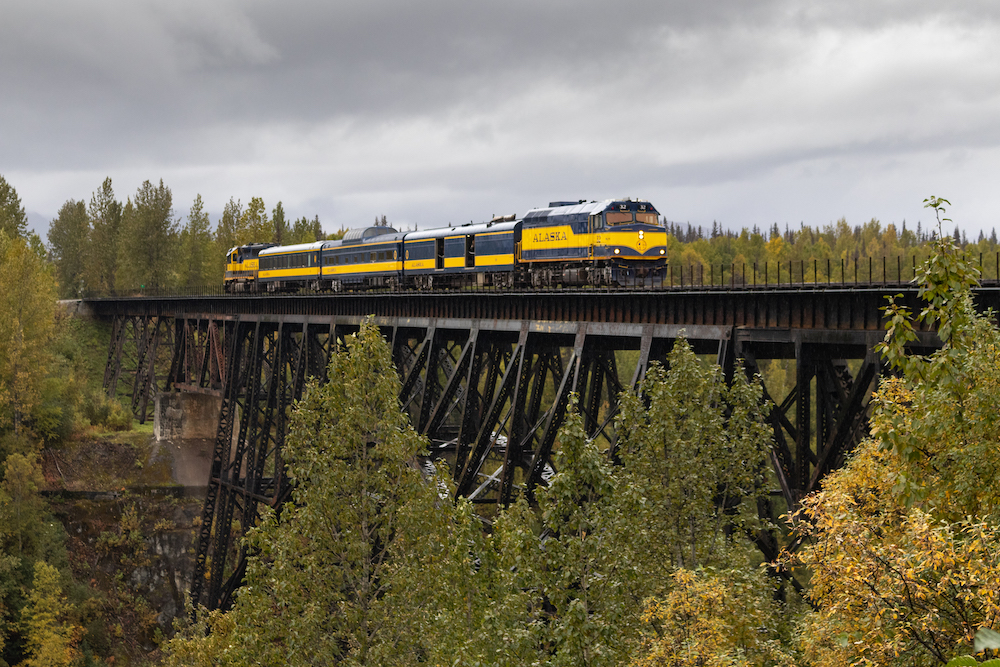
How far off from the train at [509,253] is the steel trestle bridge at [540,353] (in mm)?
3623

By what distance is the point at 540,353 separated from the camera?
28266 mm

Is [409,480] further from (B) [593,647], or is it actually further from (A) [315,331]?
(A) [315,331]

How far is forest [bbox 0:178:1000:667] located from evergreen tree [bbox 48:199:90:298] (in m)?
89.5

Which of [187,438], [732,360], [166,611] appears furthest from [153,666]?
[732,360]

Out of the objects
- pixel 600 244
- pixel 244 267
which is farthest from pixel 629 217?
pixel 244 267

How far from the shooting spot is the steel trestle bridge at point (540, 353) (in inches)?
685

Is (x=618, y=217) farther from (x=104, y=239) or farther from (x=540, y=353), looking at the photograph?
(x=104, y=239)

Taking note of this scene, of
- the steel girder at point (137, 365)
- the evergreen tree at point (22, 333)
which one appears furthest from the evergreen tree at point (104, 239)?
the evergreen tree at point (22, 333)

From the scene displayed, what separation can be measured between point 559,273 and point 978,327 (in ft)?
77.4

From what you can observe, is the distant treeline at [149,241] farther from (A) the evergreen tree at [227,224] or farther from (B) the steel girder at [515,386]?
(B) the steel girder at [515,386]

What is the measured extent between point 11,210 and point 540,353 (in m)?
87.4

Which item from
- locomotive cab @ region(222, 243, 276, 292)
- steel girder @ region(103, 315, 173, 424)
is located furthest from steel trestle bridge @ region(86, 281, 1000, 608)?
steel girder @ region(103, 315, 173, 424)

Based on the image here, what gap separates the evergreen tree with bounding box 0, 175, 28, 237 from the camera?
303 ft

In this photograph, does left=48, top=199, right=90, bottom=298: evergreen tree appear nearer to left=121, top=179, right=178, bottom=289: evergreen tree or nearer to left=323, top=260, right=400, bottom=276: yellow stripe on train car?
left=121, top=179, right=178, bottom=289: evergreen tree
